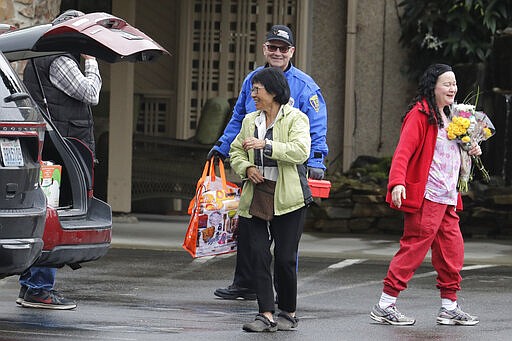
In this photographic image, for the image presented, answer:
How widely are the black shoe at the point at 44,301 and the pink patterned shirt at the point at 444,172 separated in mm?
2506

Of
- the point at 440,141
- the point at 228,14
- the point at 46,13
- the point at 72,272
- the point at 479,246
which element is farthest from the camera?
the point at 228,14

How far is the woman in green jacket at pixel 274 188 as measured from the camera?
8.66 meters

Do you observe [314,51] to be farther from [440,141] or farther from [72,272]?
[440,141]

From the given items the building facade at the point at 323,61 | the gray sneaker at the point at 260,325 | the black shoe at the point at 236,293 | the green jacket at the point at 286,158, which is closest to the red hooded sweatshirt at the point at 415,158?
the green jacket at the point at 286,158

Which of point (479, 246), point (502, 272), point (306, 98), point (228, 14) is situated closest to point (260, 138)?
point (306, 98)

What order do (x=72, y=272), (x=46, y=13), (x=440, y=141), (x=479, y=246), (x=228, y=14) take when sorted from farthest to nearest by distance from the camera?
(x=228, y=14) < (x=479, y=246) < (x=46, y=13) < (x=72, y=272) < (x=440, y=141)

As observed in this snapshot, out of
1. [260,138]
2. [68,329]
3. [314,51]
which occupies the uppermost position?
[314,51]

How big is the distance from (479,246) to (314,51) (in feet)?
13.2

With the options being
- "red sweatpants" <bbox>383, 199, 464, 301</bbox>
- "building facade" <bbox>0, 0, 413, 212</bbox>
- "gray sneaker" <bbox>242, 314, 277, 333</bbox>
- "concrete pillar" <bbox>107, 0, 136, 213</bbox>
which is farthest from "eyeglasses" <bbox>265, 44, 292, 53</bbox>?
"building facade" <bbox>0, 0, 413, 212</bbox>

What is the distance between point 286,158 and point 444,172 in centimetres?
113

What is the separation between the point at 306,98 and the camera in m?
9.80

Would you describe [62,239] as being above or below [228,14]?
below

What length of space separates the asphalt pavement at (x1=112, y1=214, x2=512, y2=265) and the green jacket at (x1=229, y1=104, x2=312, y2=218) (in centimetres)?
466

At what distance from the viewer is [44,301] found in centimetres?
946
